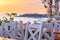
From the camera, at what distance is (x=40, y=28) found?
2.80 meters

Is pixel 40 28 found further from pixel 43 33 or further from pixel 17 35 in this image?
pixel 17 35

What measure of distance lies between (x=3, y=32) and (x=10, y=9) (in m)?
4.60

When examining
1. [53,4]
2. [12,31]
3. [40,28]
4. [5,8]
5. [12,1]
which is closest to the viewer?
[40,28]

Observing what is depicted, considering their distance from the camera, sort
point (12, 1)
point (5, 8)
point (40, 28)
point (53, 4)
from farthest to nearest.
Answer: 1. point (12, 1)
2. point (5, 8)
3. point (53, 4)
4. point (40, 28)

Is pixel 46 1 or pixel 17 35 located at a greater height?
pixel 46 1

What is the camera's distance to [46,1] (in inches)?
248

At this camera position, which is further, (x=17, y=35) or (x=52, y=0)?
(x=52, y=0)

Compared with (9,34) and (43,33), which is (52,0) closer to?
(9,34)

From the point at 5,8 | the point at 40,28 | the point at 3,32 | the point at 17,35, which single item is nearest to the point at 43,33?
the point at 40,28

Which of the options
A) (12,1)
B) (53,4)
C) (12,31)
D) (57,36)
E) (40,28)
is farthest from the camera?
(12,1)

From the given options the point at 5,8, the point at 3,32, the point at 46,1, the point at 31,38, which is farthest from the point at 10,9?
the point at 31,38

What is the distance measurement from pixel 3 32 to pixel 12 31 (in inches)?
11.0

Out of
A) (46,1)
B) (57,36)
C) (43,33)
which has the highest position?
(46,1)

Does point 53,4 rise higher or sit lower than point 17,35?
higher
